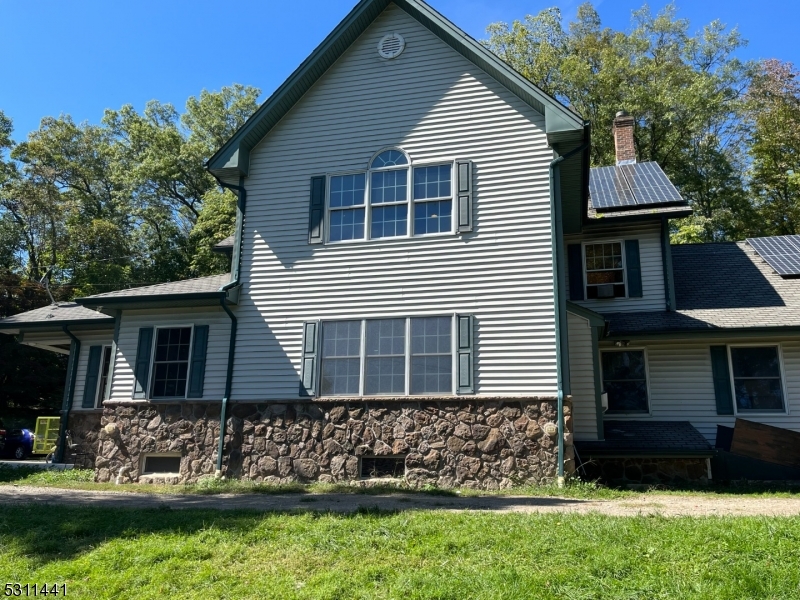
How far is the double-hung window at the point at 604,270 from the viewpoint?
1562 centimetres

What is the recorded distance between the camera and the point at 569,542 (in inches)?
238

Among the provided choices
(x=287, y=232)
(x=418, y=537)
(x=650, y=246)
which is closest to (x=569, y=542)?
(x=418, y=537)

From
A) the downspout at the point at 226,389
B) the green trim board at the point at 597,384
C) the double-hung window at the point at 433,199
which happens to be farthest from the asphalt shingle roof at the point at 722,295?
the downspout at the point at 226,389

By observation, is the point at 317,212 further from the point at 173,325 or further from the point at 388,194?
the point at 173,325

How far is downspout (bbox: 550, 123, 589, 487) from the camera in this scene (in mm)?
10977

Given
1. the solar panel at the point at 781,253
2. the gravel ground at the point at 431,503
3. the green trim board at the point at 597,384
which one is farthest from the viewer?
the solar panel at the point at 781,253

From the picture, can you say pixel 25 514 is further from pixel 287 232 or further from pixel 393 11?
pixel 393 11

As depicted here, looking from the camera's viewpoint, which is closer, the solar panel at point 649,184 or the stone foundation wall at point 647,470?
the stone foundation wall at point 647,470

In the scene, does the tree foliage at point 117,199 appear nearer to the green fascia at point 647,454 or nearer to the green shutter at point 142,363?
the green shutter at point 142,363

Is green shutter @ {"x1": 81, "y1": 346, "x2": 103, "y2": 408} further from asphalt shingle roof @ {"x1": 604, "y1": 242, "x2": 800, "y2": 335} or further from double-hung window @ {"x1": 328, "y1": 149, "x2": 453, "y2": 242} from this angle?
asphalt shingle roof @ {"x1": 604, "y1": 242, "x2": 800, "y2": 335}

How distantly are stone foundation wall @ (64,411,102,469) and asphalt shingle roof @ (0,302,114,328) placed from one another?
94.8 inches

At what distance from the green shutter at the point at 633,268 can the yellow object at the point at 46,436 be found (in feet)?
58.8

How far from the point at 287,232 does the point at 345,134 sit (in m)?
2.39

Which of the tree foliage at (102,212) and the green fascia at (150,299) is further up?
the tree foliage at (102,212)
